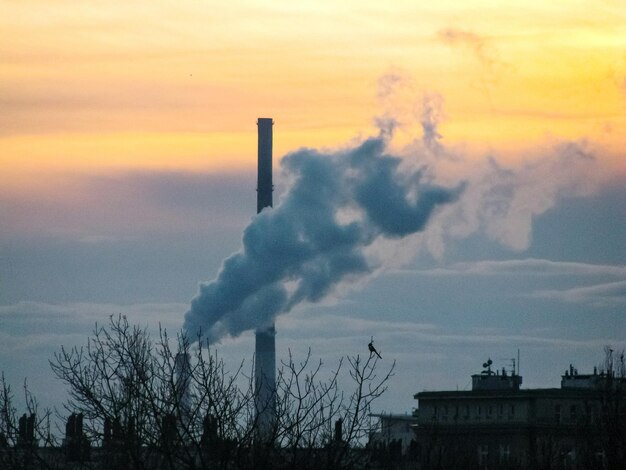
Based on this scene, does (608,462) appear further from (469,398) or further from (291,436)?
(469,398)

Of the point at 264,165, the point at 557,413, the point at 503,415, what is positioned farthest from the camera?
the point at 264,165

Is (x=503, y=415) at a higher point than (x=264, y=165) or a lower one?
lower

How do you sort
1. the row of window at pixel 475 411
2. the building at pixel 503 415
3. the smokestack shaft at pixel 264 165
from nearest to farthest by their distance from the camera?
the building at pixel 503 415 < the row of window at pixel 475 411 < the smokestack shaft at pixel 264 165

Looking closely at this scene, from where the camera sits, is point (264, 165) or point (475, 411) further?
point (264, 165)

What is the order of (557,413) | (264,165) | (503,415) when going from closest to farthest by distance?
1. (557,413)
2. (503,415)
3. (264,165)

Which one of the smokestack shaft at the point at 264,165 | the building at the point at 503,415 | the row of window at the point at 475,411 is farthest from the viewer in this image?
the smokestack shaft at the point at 264,165

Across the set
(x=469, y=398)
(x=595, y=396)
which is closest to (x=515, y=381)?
(x=469, y=398)

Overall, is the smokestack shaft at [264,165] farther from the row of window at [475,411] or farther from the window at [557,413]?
the window at [557,413]

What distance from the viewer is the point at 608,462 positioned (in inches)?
1383

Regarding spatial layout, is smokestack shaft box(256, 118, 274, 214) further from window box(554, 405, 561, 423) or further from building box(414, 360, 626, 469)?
window box(554, 405, 561, 423)

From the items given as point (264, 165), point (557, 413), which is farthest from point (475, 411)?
point (264, 165)

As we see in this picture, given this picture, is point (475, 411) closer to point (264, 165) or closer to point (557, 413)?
point (557, 413)

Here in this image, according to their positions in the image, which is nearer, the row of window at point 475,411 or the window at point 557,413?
the window at point 557,413

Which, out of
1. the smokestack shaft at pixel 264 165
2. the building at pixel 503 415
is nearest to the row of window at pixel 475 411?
the building at pixel 503 415
